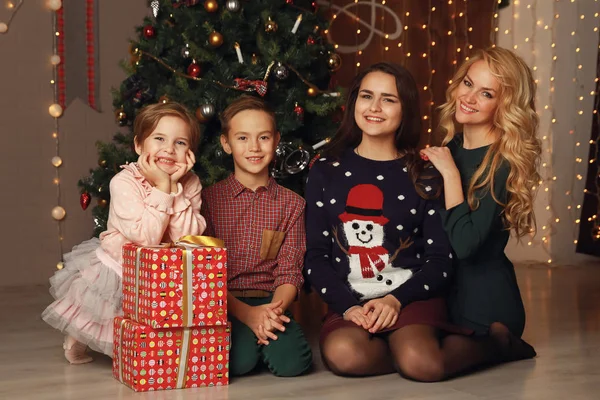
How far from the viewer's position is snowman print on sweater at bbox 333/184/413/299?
2564 mm

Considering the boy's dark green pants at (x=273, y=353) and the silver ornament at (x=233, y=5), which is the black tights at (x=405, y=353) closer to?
the boy's dark green pants at (x=273, y=353)

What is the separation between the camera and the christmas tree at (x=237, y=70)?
10.7 ft

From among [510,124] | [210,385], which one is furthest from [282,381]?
[510,124]

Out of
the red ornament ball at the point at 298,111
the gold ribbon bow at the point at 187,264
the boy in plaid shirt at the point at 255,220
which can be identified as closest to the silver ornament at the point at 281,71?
the red ornament ball at the point at 298,111

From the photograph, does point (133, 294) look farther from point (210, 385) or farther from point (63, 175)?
point (63, 175)

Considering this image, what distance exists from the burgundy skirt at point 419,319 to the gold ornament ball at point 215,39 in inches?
47.0

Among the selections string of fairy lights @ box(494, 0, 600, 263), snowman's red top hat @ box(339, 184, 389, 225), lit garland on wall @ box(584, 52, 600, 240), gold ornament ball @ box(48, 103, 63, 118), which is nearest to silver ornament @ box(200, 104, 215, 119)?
snowman's red top hat @ box(339, 184, 389, 225)

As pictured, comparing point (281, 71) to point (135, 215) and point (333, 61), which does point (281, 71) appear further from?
point (135, 215)

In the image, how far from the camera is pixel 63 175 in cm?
465

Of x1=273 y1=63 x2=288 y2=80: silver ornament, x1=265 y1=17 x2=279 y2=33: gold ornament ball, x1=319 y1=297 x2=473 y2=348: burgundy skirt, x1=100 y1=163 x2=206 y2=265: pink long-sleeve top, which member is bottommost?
x1=319 y1=297 x2=473 y2=348: burgundy skirt

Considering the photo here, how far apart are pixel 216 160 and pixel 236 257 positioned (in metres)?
0.69

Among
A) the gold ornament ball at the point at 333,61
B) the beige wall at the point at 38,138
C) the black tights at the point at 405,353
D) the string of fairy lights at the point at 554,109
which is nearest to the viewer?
the black tights at the point at 405,353

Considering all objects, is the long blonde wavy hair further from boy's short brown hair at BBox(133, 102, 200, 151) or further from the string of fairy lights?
the string of fairy lights

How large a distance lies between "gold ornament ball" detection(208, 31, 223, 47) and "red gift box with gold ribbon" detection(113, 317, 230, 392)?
4.12 feet
